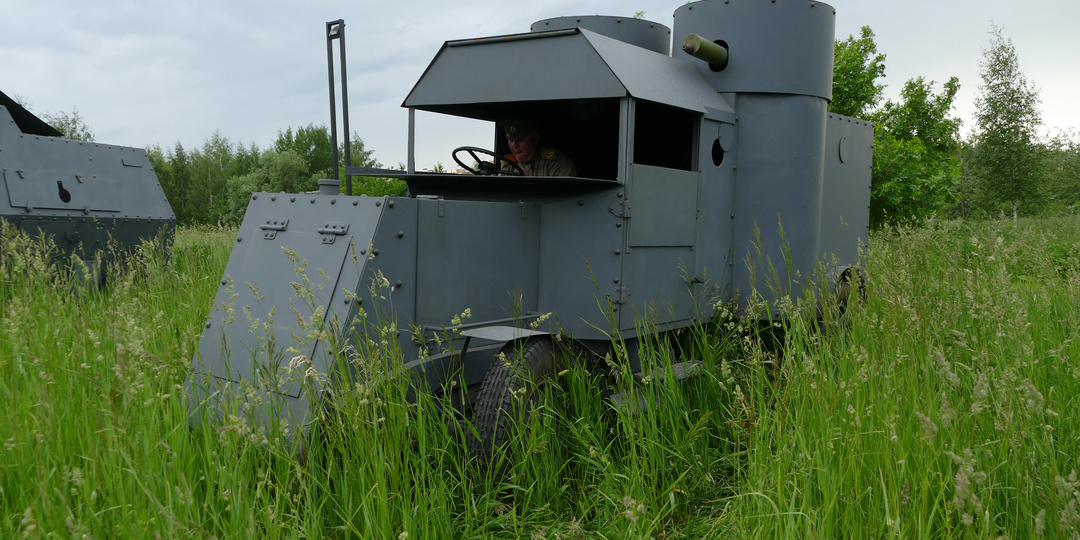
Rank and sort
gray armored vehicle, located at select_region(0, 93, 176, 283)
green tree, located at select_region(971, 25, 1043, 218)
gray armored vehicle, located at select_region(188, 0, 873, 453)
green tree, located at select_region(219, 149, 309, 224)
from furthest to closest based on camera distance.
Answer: green tree, located at select_region(219, 149, 309, 224) < green tree, located at select_region(971, 25, 1043, 218) < gray armored vehicle, located at select_region(0, 93, 176, 283) < gray armored vehicle, located at select_region(188, 0, 873, 453)

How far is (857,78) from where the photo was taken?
17.0 meters

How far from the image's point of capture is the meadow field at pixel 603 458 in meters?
2.17

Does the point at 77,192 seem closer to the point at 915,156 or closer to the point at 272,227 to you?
the point at 272,227

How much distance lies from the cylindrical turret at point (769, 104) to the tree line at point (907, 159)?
82.3 inches

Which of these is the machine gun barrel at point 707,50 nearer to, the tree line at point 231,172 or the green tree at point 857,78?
the green tree at point 857,78

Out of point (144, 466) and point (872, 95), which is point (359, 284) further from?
point (872, 95)

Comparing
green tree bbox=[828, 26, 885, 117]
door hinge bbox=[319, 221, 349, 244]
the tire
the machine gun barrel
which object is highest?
green tree bbox=[828, 26, 885, 117]

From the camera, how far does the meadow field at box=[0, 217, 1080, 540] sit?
2166 mm

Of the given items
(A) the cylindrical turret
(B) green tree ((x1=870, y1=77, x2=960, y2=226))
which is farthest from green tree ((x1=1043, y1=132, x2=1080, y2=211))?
(A) the cylindrical turret

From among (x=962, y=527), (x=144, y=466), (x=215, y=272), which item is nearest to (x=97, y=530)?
(x=144, y=466)

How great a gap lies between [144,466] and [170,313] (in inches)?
141

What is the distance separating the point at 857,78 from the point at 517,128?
47.1 feet

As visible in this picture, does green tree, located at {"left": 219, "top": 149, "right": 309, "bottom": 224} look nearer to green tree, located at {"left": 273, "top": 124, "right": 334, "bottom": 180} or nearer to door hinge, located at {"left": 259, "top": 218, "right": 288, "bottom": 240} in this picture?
green tree, located at {"left": 273, "top": 124, "right": 334, "bottom": 180}

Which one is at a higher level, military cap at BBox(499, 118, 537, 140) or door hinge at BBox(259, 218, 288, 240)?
military cap at BBox(499, 118, 537, 140)
